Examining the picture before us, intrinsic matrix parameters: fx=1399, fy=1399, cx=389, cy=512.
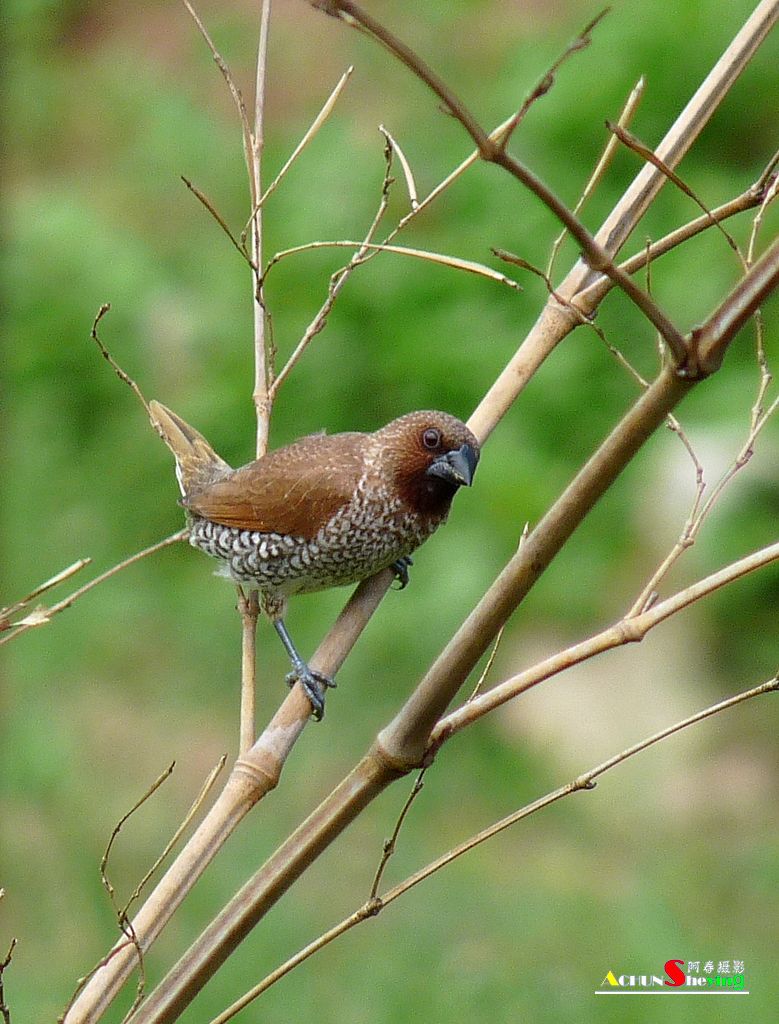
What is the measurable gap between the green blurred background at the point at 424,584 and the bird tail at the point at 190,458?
1499 mm

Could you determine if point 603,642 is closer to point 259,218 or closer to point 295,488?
point 259,218

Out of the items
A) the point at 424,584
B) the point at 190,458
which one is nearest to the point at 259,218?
the point at 190,458

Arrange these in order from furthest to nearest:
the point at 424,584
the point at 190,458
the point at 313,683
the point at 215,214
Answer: the point at 424,584, the point at 190,458, the point at 313,683, the point at 215,214

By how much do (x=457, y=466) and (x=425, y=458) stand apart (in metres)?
0.20

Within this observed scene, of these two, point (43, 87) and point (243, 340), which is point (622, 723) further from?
point (43, 87)

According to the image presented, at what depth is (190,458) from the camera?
3611mm

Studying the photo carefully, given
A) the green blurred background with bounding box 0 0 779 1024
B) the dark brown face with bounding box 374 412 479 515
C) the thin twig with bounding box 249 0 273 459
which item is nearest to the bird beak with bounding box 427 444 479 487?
the dark brown face with bounding box 374 412 479 515

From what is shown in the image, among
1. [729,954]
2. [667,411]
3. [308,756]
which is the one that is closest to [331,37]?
[308,756]

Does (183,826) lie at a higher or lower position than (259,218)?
lower

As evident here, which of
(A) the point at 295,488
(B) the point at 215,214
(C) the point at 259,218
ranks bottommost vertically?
(B) the point at 215,214

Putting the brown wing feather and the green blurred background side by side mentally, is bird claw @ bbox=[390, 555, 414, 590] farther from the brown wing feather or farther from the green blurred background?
the green blurred background

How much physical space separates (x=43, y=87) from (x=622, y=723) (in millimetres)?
5470

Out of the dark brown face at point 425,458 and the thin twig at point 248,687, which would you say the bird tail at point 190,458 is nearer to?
the dark brown face at point 425,458

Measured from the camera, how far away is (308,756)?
16.9 feet
